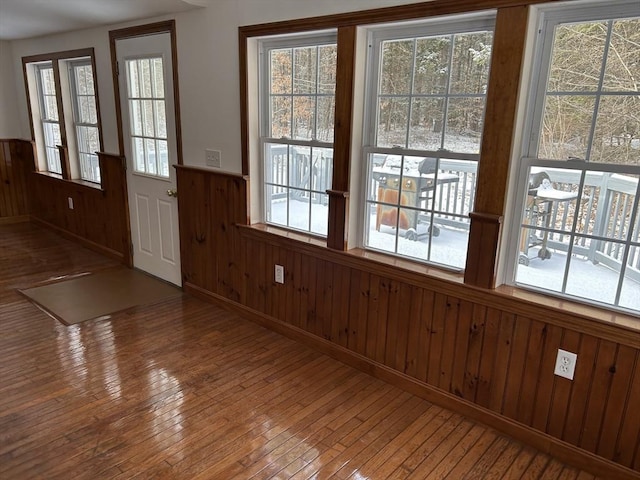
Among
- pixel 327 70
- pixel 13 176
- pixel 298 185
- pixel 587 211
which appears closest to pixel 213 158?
pixel 298 185

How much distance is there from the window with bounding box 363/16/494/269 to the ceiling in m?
1.55

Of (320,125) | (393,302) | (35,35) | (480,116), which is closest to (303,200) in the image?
(320,125)

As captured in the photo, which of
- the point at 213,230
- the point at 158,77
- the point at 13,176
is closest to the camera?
the point at 213,230

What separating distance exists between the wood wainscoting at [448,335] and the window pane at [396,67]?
952 mm

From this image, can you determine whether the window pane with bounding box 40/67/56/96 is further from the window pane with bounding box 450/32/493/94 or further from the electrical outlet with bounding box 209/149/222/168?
the window pane with bounding box 450/32/493/94

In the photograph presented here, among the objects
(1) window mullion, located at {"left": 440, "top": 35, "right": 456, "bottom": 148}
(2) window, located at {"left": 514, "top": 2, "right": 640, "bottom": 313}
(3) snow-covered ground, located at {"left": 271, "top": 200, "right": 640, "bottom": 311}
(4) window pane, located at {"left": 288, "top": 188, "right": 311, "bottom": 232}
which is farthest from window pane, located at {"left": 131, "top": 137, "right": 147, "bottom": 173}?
(2) window, located at {"left": 514, "top": 2, "right": 640, "bottom": 313}

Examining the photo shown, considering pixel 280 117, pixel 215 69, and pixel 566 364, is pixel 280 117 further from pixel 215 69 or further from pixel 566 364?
pixel 566 364

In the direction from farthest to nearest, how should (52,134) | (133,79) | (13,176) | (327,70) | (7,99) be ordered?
(13,176)
(7,99)
(52,134)
(133,79)
(327,70)

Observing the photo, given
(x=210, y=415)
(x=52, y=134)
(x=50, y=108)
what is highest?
(x=50, y=108)

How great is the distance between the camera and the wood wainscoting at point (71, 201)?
455 centimetres

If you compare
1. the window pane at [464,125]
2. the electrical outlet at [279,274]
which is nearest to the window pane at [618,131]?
the window pane at [464,125]

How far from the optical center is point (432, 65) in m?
2.33

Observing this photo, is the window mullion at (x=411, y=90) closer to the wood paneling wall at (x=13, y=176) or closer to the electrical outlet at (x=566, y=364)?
the electrical outlet at (x=566, y=364)

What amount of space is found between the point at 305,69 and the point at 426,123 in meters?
0.92
